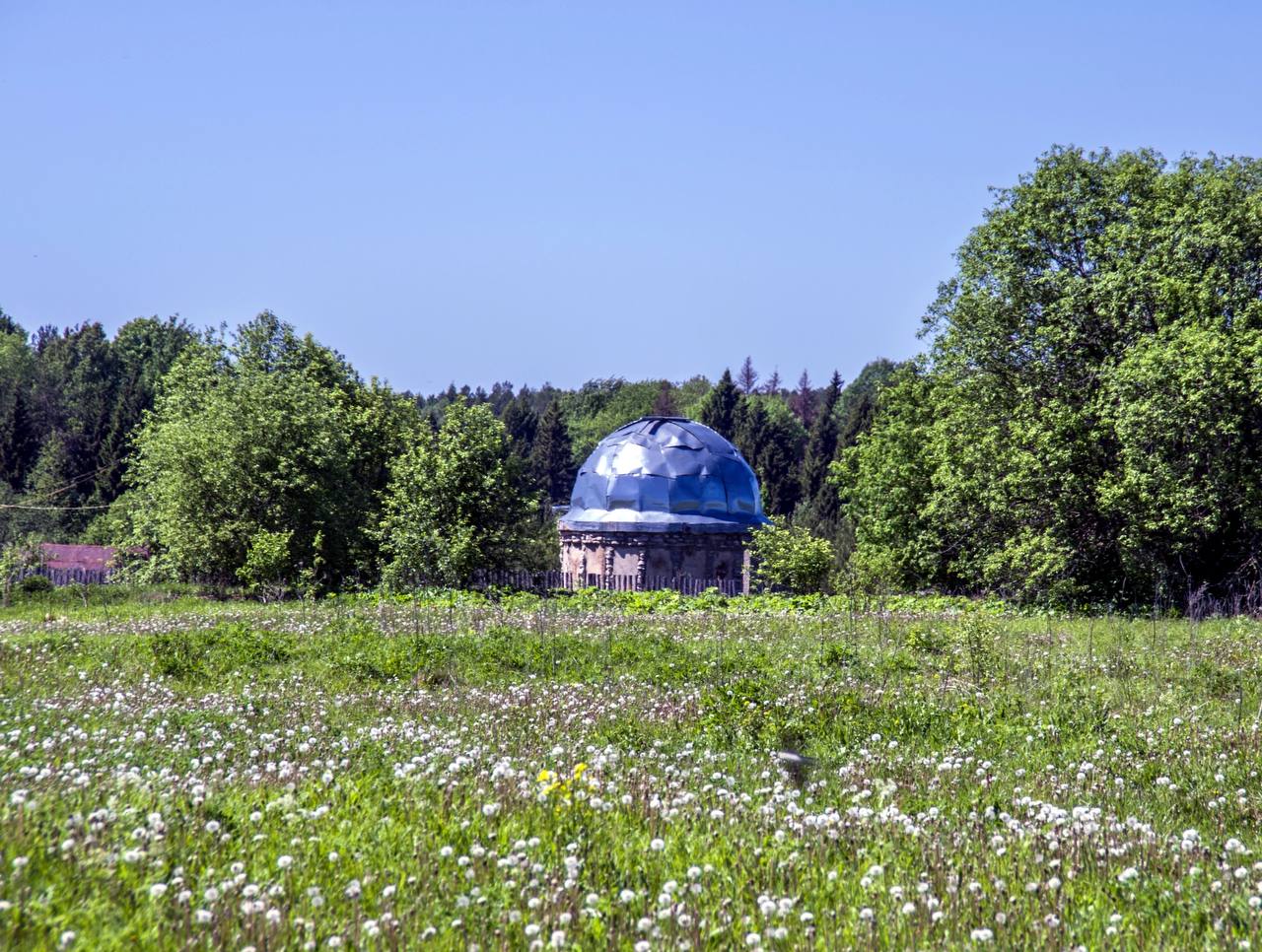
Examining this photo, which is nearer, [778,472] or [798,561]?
[798,561]

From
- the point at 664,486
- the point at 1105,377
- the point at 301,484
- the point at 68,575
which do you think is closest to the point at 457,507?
the point at 301,484

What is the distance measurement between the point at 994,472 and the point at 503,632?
18.0 m

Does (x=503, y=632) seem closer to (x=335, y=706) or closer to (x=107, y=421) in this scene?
(x=335, y=706)

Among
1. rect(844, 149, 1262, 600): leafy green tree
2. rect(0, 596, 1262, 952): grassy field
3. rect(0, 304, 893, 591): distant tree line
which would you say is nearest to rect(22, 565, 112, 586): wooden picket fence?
rect(0, 304, 893, 591): distant tree line

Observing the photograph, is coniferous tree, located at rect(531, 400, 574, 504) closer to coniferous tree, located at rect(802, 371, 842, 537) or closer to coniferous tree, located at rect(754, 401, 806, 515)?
coniferous tree, located at rect(754, 401, 806, 515)

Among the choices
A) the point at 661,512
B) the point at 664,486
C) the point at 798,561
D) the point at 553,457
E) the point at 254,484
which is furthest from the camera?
the point at 553,457

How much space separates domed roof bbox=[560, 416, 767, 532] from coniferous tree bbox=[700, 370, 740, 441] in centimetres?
4351

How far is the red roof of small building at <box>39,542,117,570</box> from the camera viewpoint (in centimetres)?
5653

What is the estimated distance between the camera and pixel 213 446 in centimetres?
3691

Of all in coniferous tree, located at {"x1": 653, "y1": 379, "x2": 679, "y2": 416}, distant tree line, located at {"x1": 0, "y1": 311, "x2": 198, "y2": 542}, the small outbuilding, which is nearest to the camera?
the small outbuilding

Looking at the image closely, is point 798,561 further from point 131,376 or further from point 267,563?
point 131,376

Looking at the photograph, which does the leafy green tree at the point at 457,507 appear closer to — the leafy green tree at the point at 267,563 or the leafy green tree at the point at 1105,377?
the leafy green tree at the point at 267,563

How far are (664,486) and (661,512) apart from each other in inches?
44.3

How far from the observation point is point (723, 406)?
299 ft
